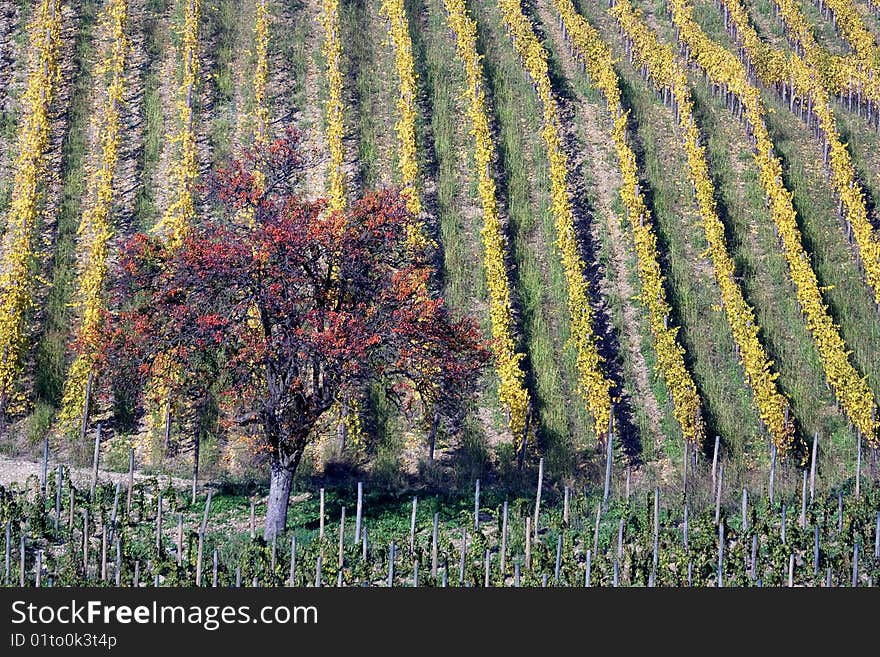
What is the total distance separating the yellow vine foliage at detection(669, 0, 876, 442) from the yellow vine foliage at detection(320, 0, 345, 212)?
1348cm

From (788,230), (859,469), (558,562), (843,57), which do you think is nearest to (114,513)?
(558,562)

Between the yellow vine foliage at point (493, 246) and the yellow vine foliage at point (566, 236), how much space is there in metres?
1.68

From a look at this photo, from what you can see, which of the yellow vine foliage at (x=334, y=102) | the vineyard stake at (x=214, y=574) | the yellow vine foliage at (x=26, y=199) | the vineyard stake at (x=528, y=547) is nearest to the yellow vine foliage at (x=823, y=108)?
the yellow vine foliage at (x=334, y=102)

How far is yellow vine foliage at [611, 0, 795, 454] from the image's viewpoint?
3155 cm

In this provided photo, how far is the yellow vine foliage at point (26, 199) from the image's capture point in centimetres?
3225

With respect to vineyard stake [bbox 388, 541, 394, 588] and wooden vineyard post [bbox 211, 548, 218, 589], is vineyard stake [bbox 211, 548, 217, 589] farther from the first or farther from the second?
vineyard stake [bbox 388, 541, 394, 588]

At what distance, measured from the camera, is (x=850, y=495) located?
28.4 m

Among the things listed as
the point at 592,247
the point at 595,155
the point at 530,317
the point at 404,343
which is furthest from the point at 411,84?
the point at 404,343

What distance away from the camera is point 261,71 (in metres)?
48.2

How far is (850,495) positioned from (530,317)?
35.7ft

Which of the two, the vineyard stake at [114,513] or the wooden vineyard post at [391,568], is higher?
the vineyard stake at [114,513]

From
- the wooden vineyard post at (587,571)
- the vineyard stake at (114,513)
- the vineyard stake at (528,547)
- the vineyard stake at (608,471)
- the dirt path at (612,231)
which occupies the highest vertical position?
the dirt path at (612,231)

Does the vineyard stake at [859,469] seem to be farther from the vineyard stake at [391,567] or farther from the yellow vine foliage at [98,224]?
the yellow vine foliage at [98,224]

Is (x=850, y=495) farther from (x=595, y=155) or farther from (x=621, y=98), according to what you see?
(x=621, y=98)
